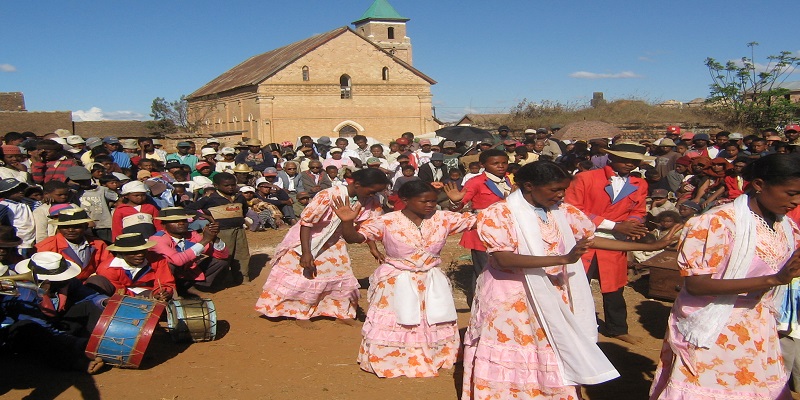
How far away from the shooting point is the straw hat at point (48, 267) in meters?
6.28

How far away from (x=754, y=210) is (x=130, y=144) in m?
12.4

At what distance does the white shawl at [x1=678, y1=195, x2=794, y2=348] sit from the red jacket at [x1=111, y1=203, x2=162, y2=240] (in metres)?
6.56

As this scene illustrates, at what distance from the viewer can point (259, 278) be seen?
9.84 m

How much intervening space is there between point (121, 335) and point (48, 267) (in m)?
1.13

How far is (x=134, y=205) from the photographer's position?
346 inches

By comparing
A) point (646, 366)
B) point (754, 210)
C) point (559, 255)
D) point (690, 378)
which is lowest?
point (646, 366)

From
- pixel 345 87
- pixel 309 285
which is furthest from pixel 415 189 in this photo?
pixel 345 87

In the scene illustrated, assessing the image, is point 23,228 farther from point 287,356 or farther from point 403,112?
point 403,112

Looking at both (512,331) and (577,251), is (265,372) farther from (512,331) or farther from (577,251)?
(577,251)

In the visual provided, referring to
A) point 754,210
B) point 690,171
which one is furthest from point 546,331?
point 690,171

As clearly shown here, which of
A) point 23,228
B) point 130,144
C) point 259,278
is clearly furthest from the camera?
point 130,144

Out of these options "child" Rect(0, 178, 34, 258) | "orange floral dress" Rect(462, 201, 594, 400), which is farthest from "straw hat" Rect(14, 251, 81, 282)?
"orange floral dress" Rect(462, 201, 594, 400)

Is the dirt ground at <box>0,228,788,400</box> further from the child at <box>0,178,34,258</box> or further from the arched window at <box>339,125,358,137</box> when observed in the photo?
the arched window at <box>339,125,358,137</box>

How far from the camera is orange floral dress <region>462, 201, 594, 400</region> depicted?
453cm
